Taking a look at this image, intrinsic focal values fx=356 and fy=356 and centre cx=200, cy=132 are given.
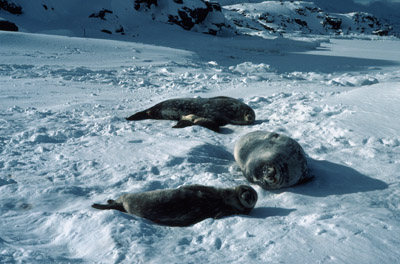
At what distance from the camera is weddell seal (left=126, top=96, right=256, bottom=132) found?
477cm

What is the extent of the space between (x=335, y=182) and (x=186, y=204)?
1270 millimetres

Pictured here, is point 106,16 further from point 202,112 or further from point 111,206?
point 111,206

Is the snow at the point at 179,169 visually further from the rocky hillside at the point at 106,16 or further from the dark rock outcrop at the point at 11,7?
the dark rock outcrop at the point at 11,7

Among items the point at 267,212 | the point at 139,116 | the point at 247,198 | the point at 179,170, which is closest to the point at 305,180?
the point at 267,212

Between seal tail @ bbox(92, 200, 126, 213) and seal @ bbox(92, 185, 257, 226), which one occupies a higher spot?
seal @ bbox(92, 185, 257, 226)

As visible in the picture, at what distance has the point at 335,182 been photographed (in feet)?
9.37

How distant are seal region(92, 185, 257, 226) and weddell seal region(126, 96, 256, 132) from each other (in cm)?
216

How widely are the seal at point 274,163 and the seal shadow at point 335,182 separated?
0.30 ft

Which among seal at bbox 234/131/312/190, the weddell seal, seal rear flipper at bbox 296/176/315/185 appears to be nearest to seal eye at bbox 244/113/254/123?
the weddell seal

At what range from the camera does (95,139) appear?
13.1 feet

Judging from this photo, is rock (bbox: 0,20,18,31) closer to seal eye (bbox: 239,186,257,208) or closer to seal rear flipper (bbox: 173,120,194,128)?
seal rear flipper (bbox: 173,120,194,128)

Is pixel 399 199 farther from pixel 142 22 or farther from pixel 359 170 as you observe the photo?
pixel 142 22

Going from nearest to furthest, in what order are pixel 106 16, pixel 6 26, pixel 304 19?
pixel 6 26 < pixel 106 16 < pixel 304 19

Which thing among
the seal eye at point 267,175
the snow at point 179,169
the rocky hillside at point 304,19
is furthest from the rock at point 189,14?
the rocky hillside at point 304,19
